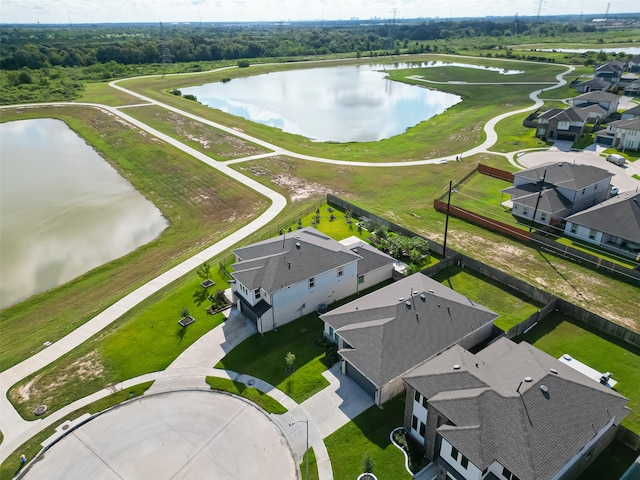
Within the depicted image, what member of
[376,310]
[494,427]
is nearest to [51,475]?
[376,310]

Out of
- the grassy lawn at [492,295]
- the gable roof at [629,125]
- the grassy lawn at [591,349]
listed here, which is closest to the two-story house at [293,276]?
the grassy lawn at [492,295]

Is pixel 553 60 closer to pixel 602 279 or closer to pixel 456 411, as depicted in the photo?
pixel 602 279

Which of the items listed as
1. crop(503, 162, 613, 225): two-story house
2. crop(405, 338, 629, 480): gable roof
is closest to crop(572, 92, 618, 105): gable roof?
crop(503, 162, 613, 225): two-story house

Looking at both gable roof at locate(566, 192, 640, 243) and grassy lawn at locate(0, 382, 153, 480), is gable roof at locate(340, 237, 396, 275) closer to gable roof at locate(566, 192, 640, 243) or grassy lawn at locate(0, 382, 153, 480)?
grassy lawn at locate(0, 382, 153, 480)

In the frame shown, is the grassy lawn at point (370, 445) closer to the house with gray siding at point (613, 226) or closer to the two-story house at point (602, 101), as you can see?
the house with gray siding at point (613, 226)

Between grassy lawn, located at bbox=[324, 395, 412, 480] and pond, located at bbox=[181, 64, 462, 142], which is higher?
pond, located at bbox=[181, 64, 462, 142]
